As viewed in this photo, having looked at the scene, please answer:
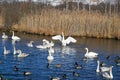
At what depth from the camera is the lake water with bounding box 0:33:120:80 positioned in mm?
25828

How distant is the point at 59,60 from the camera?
3030cm

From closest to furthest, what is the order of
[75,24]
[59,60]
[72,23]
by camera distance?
[59,60], [75,24], [72,23]

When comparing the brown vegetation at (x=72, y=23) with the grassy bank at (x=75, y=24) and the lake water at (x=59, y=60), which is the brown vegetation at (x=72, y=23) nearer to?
the grassy bank at (x=75, y=24)

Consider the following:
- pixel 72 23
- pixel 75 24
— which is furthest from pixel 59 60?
pixel 72 23

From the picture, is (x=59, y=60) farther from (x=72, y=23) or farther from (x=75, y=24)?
(x=72, y=23)

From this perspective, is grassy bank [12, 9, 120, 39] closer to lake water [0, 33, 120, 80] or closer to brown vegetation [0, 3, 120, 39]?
brown vegetation [0, 3, 120, 39]

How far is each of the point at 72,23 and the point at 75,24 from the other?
0.93ft

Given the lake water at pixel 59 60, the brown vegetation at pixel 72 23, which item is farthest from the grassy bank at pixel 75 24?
the lake water at pixel 59 60

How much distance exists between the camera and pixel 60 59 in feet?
101

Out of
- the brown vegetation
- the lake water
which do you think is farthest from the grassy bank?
the lake water

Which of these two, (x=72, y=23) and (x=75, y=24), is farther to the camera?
(x=72, y=23)

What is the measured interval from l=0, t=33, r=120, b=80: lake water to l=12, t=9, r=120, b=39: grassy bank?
1244mm

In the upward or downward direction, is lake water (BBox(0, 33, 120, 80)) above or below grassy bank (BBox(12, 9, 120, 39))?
below

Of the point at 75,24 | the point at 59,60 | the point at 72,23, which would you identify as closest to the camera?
the point at 59,60
